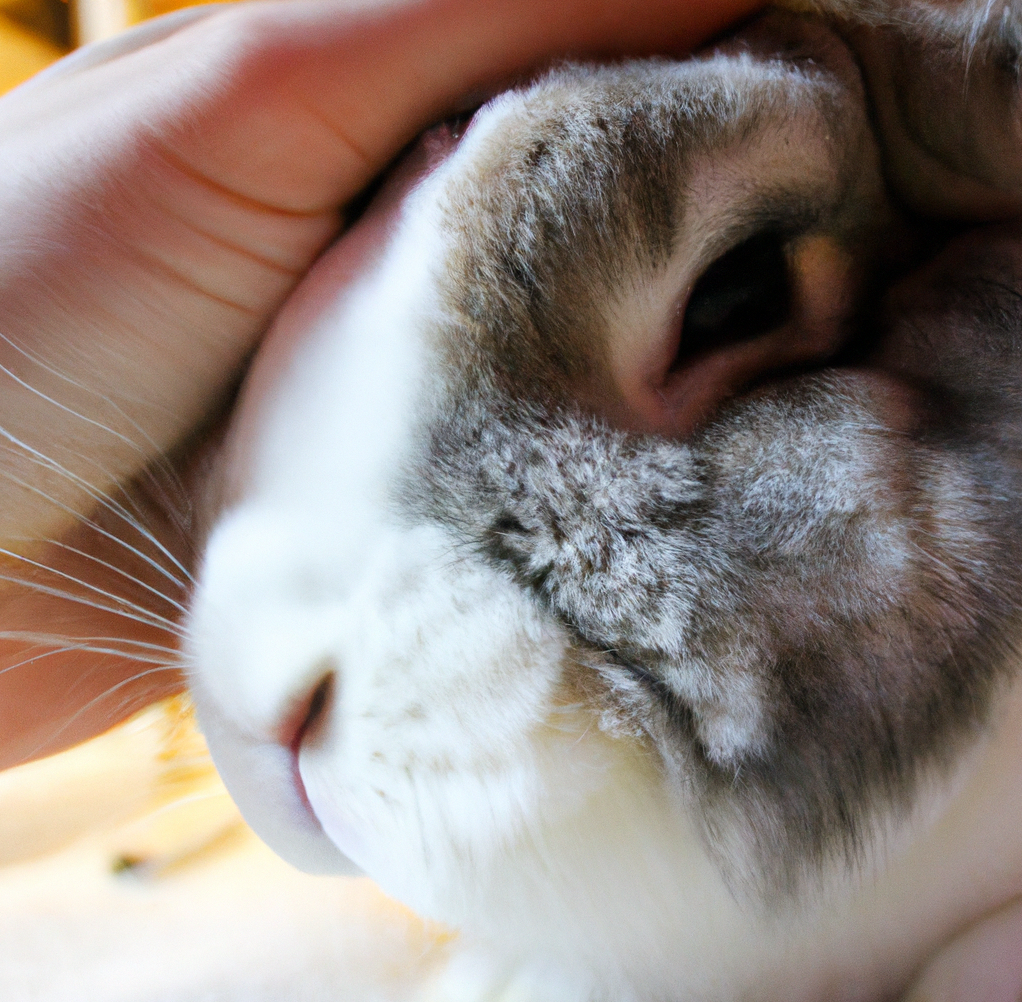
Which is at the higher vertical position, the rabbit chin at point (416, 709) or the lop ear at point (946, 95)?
the lop ear at point (946, 95)

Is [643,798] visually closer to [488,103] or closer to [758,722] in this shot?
[758,722]

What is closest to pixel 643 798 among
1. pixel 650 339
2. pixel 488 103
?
pixel 650 339

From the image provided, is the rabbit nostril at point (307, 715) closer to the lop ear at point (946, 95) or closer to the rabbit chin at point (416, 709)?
the rabbit chin at point (416, 709)

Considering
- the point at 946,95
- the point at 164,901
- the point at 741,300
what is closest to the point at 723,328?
the point at 741,300

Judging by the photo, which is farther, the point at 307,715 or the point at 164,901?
the point at 164,901

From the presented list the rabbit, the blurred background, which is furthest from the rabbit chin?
the blurred background

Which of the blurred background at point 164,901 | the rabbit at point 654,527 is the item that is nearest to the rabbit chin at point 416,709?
the rabbit at point 654,527

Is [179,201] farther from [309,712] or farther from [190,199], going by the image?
[309,712]
